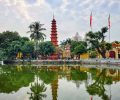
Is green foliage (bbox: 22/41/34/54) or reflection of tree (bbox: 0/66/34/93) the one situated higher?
green foliage (bbox: 22/41/34/54)

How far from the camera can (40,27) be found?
92.2 m

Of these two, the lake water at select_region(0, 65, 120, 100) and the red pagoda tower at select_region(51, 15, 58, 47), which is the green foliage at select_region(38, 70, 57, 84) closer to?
the lake water at select_region(0, 65, 120, 100)

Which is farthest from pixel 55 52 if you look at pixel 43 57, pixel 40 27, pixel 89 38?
pixel 89 38

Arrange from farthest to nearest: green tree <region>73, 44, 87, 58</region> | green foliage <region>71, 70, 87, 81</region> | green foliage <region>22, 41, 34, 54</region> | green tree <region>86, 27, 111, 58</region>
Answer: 1. green foliage <region>22, 41, 34, 54</region>
2. green tree <region>73, 44, 87, 58</region>
3. green tree <region>86, 27, 111, 58</region>
4. green foliage <region>71, 70, 87, 81</region>

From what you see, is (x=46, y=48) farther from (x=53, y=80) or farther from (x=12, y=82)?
(x=12, y=82)

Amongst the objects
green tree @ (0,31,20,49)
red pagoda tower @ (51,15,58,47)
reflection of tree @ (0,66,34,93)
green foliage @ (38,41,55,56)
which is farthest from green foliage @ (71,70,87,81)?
red pagoda tower @ (51,15,58,47)

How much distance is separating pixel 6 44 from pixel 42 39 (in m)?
14.3

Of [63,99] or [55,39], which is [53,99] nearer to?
[63,99]

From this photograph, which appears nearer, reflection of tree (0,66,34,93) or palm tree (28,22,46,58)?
reflection of tree (0,66,34,93)

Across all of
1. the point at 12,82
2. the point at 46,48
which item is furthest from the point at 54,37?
the point at 12,82

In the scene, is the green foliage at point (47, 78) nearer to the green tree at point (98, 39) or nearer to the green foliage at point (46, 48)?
the green tree at point (98, 39)

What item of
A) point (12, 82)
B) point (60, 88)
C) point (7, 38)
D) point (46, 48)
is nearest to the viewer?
point (60, 88)

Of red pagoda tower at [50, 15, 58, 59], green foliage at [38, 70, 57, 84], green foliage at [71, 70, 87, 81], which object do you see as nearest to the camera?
green foliage at [38, 70, 57, 84]

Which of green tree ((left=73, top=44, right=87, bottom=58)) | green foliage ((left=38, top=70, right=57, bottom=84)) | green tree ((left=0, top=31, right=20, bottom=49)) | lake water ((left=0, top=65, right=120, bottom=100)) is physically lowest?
lake water ((left=0, top=65, right=120, bottom=100))
